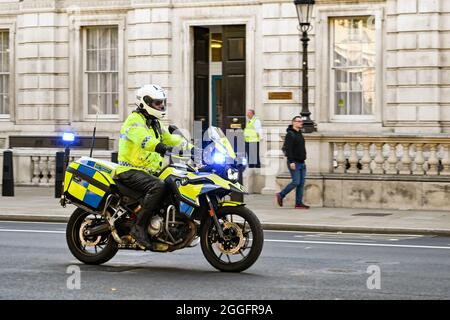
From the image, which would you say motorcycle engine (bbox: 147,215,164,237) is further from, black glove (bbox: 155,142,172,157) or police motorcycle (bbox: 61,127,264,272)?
black glove (bbox: 155,142,172,157)

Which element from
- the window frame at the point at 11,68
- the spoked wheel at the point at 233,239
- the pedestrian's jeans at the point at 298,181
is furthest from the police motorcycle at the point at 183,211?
the window frame at the point at 11,68

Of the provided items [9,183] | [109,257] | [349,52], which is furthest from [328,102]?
[109,257]

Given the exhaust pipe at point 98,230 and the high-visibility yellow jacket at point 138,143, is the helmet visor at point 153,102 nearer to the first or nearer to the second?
the high-visibility yellow jacket at point 138,143

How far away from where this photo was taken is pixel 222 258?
40.3 feet

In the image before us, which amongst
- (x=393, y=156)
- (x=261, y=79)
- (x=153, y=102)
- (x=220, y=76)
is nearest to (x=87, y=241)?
(x=153, y=102)

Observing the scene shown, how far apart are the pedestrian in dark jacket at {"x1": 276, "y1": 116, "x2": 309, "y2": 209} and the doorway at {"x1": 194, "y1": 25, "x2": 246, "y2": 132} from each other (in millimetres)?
6369

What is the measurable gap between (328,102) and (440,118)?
2.79m

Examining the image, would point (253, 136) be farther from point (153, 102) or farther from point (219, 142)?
point (219, 142)

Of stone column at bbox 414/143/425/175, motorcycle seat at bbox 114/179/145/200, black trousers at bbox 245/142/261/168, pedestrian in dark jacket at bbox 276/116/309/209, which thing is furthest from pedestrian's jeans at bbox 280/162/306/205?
motorcycle seat at bbox 114/179/145/200

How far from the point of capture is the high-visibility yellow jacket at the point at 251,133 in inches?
1042

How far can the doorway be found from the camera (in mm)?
28234

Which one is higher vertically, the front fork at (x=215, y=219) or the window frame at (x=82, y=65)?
the window frame at (x=82, y=65)

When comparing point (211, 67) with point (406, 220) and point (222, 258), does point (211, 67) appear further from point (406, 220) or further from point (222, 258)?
point (222, 258)

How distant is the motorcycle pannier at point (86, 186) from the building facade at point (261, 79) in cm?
996
